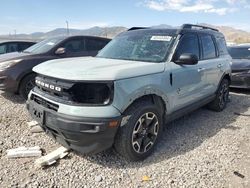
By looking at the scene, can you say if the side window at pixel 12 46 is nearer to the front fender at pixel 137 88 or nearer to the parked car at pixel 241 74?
the parked car at pixel 241 74

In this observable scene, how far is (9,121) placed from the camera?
15.4ft

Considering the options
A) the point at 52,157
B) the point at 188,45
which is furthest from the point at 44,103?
the point at 188,45

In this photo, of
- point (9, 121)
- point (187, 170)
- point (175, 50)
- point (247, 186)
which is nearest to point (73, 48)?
point (9, 121)

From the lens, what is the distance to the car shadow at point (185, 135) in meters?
3.40

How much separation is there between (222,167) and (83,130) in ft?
6.26

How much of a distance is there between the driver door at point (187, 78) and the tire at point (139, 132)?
1.80 feet

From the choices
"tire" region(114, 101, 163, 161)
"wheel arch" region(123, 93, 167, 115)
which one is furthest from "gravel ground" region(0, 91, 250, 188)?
"wheel arch" region(123, 93, 167, 115)

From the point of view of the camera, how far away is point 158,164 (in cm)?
334

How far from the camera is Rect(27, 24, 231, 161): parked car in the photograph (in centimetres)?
288

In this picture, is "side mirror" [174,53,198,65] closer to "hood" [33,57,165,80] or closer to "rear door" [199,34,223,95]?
"hood" [33,57,165,80]

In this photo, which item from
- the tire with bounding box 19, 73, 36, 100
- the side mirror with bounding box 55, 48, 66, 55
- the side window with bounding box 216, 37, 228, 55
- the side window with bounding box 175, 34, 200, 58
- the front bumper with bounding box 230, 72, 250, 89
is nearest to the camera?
the side window with bounding box 175, 34, 200, 58

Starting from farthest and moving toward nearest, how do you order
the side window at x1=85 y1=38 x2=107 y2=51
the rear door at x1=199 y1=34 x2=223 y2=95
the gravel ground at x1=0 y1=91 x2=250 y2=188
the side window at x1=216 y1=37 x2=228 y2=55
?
the side window at x1=85 y1=38 x2=107 y2=51
the side window at x1=216 y1=37 x2=228 y2=55
the rear door at x1=199 y1=34 x2=223 y2=95
the gravel ground at x1=0 y1=91 x2=250 y2=188

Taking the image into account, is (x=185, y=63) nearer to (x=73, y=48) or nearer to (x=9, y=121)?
(x=9, y=121)

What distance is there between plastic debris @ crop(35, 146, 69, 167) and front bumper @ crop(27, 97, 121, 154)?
341 millimetres
